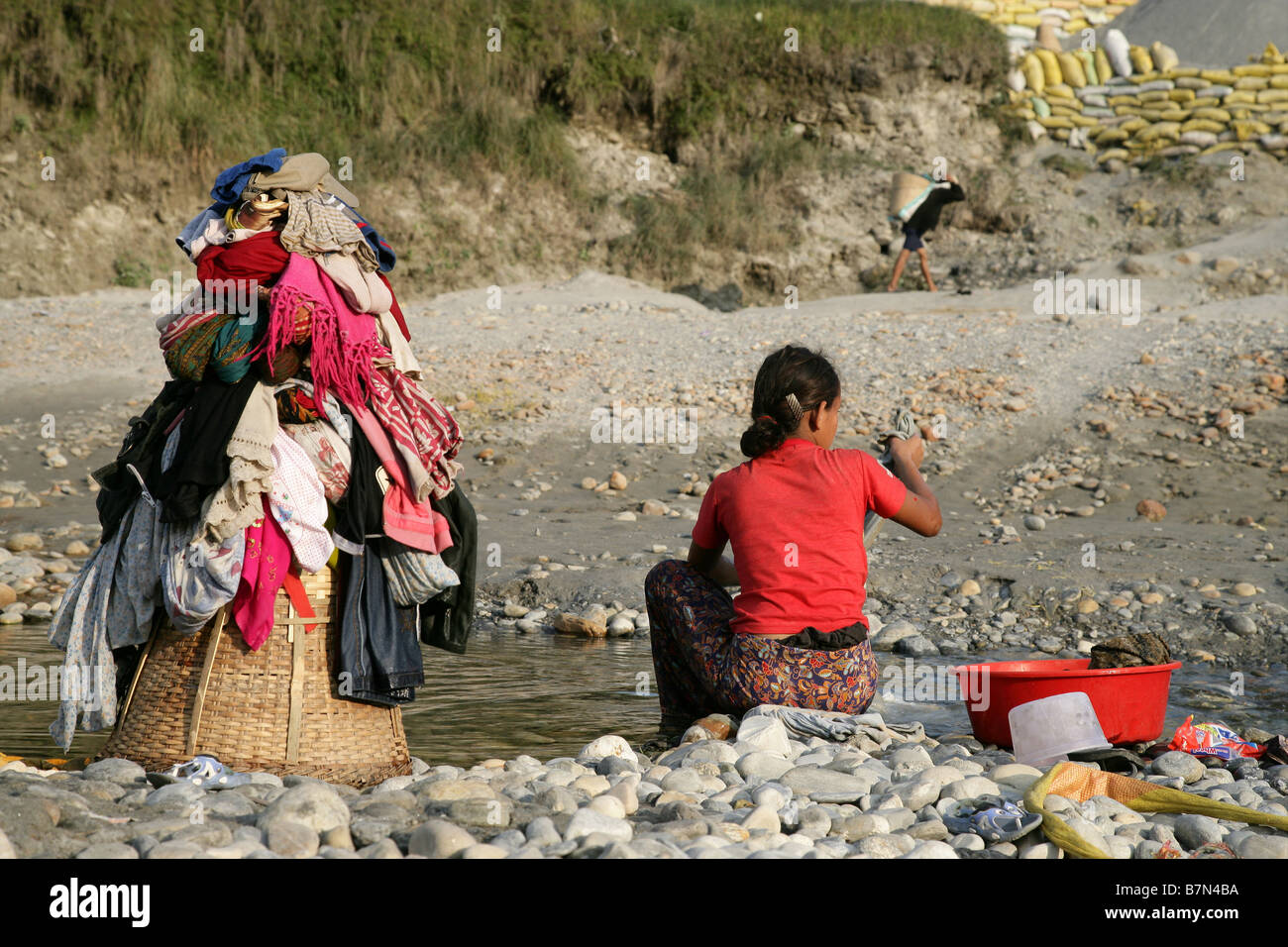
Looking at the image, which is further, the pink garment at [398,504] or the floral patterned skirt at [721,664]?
the floral patterned skirt at [721,664]

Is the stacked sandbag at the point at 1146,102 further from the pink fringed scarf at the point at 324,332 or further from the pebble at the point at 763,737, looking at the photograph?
the pink fringed scarf at the point at 324,332

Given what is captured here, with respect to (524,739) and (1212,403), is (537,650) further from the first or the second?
(1212,403)

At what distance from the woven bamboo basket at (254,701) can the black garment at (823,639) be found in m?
1.28

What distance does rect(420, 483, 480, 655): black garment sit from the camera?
3.60m

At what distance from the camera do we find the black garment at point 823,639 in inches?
151

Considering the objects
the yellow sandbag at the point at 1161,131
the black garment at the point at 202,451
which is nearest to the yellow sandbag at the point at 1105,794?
the black garment at the point at 202,451

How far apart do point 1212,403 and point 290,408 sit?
8.64m

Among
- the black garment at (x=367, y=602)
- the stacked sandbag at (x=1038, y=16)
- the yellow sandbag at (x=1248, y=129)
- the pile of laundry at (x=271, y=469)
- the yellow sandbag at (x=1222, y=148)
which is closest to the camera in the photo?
the pile of laundry at (x=271, y=469)

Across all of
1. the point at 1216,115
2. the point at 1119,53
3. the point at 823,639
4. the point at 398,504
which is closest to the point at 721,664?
the point at 823,639

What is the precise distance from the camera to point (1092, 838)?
2.79m

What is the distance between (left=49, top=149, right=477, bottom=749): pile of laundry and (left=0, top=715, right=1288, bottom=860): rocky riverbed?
1.27 ft

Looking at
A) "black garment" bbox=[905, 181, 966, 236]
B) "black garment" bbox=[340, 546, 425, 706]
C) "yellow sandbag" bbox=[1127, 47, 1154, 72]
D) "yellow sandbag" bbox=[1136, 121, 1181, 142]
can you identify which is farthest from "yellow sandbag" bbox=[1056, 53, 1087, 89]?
"black garment" bbox=[340, 546, 425, 706]

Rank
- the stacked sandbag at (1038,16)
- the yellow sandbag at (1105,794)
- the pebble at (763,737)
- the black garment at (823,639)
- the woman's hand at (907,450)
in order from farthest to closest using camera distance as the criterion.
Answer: the stacked sandbag at (1038,16), the woman's hand at (907,450), the black garment at (823,639), the pebble at (763,737), the yellow sandbag at (1105,794)

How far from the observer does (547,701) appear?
16.1 feet
